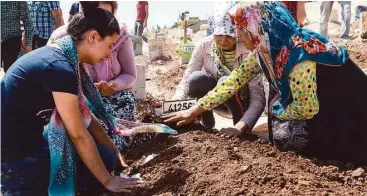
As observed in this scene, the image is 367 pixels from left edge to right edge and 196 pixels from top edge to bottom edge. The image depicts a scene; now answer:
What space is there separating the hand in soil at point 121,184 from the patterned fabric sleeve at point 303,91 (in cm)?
112

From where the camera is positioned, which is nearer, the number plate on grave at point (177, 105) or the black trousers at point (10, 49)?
the number plate on grave at point (177, 105)

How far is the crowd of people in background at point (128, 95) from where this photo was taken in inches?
103

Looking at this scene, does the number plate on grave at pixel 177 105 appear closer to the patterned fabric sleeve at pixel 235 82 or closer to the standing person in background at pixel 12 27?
the patterned fabric sleeve at pixel 235 82

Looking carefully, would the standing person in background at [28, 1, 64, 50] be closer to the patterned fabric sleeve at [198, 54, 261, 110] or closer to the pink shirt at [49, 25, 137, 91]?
the pink shirt at [49, 25, 137, 91]

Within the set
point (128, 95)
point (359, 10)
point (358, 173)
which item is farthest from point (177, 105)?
point (359, 10)

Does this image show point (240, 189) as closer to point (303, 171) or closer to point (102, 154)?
point (303, 171)

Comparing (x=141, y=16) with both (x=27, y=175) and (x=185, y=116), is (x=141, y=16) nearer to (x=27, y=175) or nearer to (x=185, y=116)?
(x=185, y=116)

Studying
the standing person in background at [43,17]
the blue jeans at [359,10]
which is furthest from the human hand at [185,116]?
the blue jeans at [359,10]

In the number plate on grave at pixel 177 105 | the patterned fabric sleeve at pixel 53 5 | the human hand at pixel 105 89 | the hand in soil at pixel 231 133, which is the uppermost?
the patterned fabric sleeve at pixel 53 5

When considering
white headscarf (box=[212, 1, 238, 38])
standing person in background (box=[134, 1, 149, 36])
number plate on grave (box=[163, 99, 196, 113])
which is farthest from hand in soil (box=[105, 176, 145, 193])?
standing person in background (box=[134, 1, 149, 36])

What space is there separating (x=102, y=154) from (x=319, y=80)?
152cm

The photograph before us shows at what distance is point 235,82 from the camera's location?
3.53 meters

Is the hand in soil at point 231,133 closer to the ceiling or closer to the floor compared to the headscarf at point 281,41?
closer to the floor

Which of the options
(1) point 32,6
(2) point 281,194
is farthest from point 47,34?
(2) point 281,194
